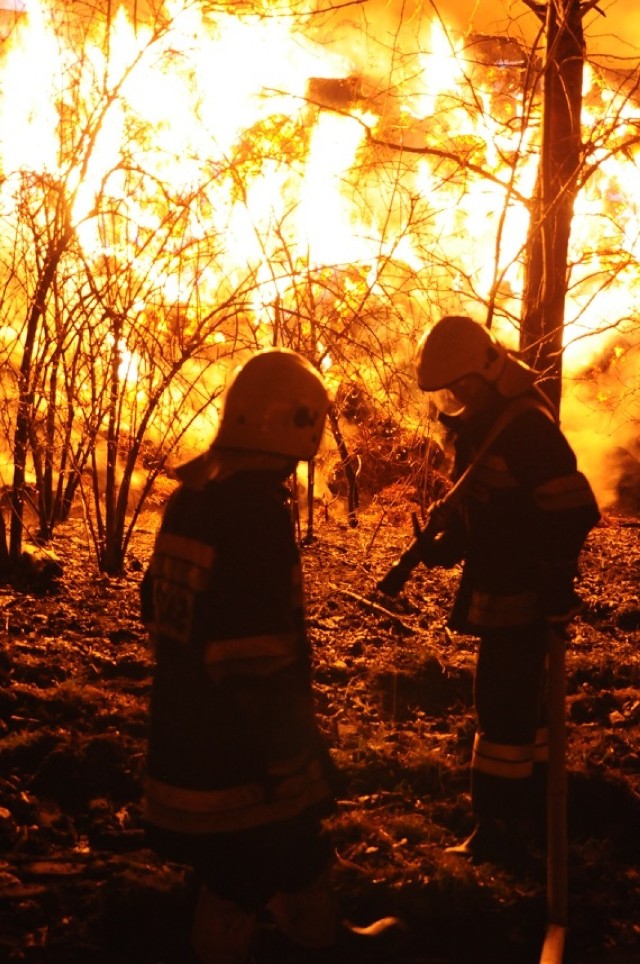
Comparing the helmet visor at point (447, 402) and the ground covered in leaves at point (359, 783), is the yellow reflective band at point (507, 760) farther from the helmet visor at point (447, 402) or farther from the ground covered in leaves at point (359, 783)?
the helmet visor at point (447, 402)

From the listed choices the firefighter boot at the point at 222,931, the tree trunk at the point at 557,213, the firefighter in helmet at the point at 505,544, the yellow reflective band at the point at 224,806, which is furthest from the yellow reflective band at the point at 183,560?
the tree trunk at the point at 557,213

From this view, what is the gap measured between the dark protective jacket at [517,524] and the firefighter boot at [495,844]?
2.46ft

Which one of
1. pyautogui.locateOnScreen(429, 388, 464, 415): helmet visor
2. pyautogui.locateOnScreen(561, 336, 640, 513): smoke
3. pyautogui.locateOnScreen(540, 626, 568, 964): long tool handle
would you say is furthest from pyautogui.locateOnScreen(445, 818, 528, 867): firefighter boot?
pyautogui.locateOnScreen(561, 336, 640, 513): smoke

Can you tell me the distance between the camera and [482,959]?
120 inches

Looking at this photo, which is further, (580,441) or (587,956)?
(580,441)

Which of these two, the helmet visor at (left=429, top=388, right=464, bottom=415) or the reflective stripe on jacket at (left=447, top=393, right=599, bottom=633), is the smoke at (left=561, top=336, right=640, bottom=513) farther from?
the reflective stripe on jacket at (left=447, top=393, right=599, bottom=633)

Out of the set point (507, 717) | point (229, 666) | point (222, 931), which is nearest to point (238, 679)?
point (229, 666)

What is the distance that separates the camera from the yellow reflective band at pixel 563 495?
129 inches

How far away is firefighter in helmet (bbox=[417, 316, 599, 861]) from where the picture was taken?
333cm

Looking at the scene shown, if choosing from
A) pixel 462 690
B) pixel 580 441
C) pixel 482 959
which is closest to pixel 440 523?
pixel 482 959

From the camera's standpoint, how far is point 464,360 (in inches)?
134

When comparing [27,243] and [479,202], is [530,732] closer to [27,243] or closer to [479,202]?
Answer: [27,243]

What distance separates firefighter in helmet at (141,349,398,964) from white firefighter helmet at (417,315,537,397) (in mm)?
924

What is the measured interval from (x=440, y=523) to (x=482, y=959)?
143cm
